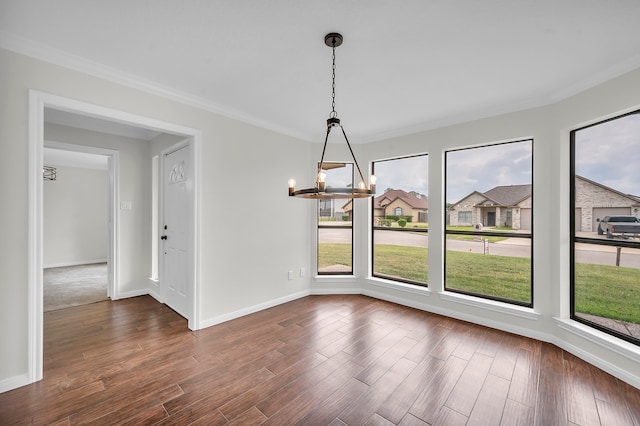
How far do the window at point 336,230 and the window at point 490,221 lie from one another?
159 centimetres

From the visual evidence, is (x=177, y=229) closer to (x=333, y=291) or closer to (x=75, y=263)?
(x=333, y=291)

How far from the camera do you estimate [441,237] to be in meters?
3.85

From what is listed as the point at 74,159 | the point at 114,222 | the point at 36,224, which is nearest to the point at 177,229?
the point at 114,222

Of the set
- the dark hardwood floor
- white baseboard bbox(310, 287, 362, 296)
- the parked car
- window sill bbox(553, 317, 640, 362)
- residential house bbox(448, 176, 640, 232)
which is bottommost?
the dark hardwood floor

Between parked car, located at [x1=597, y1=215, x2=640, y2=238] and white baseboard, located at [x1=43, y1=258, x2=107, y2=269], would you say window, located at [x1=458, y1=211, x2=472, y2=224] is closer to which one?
parked car, located at [x1=597, y1=215, x2=640, y2=238]

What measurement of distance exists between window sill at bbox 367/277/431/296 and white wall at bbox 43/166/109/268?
7595 millimetres

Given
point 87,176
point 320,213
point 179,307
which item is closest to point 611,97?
point 320,213

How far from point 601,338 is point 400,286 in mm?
2176

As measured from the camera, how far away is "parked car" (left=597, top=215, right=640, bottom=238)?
8.08 feet

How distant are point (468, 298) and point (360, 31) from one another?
133 inches

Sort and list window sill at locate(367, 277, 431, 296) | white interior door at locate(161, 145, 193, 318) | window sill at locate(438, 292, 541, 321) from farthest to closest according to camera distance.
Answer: window sill at locate(367, 277, 431, 296) < white interior door at locate(161, 145, 193, 318) < window sill at locate(438, 292, 541, 321)

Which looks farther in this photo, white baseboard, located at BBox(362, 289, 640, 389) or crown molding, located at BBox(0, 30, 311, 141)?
white baseboard, located at BBox(362, 289, 640, 389)

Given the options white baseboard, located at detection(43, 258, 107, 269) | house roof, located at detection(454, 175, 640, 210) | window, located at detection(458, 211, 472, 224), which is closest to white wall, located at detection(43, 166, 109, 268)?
white baseboard, located at detection(43, 258, 107, 269)

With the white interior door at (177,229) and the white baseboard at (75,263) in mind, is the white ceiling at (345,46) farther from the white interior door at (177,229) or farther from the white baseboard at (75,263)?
the white baseboard at (75,263)
